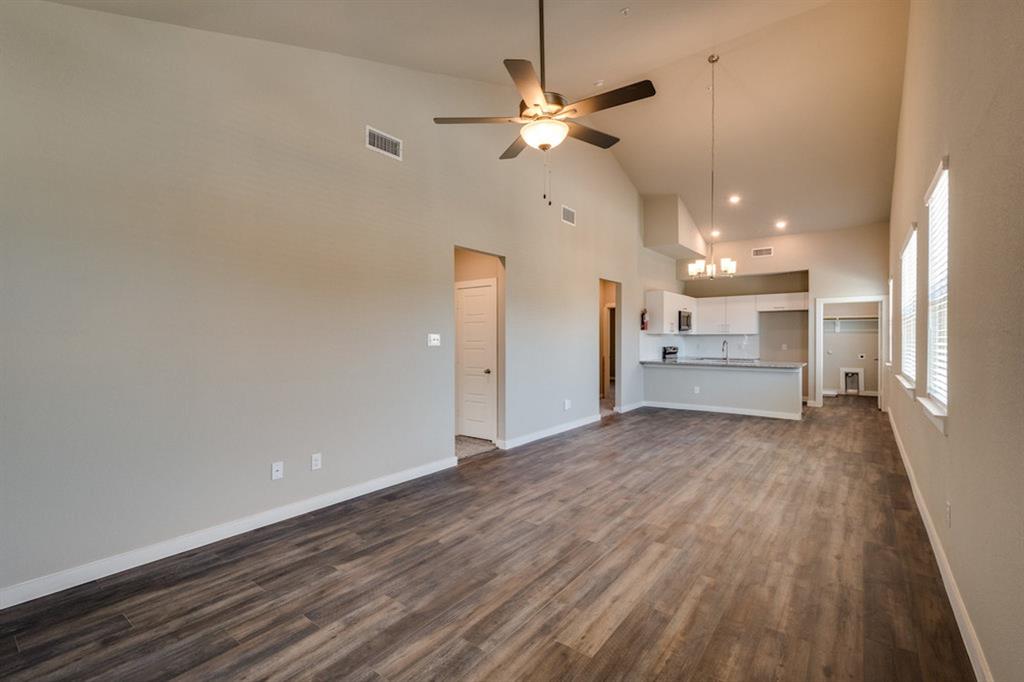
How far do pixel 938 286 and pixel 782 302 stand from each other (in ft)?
23.7

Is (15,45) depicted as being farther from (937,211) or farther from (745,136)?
(745,136)

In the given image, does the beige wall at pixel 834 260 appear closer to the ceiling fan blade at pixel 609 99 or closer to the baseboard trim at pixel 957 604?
the baseboard trim at pixel 957 604

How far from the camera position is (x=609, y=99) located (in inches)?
102

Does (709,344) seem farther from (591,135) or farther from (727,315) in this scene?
(591,135)

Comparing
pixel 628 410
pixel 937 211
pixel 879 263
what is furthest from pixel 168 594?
pixel 879 263

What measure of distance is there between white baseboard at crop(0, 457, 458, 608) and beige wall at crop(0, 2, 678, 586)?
0.05 metres

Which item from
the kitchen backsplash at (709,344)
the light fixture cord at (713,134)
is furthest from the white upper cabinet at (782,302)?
the light fixture cord at (713,134)

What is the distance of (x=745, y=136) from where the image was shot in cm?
648

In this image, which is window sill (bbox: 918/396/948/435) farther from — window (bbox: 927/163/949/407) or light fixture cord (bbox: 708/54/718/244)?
light fixture cord (bbox: 708/54/718/244)

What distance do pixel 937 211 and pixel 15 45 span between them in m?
5.24

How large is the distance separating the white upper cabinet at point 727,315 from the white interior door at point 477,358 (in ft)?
20.8

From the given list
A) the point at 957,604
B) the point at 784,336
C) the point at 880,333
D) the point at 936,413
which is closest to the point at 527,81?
the point at 936,413

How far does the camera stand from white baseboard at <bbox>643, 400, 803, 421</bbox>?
7.06 meters

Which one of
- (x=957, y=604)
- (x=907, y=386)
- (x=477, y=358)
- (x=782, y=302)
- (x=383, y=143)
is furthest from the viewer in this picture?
(x=782, y=302)
